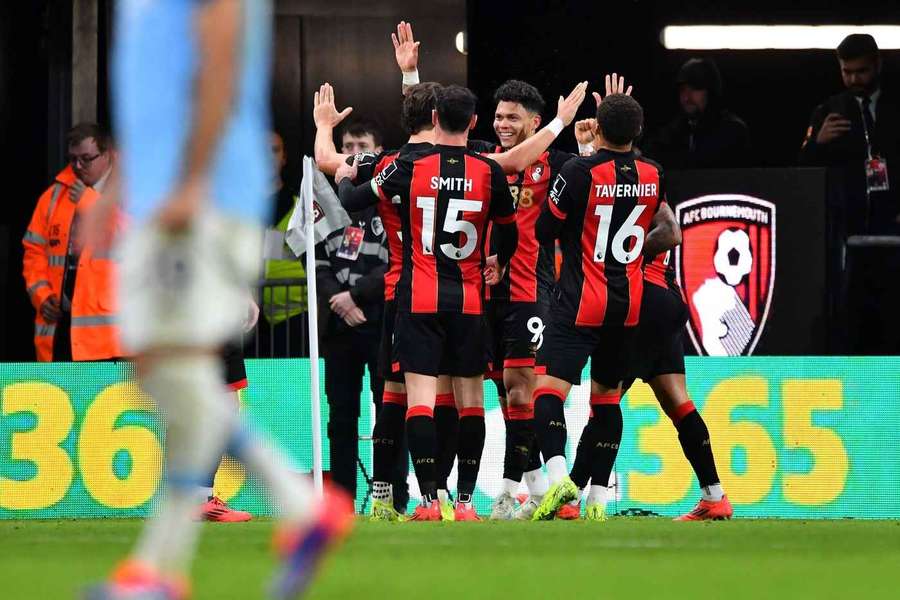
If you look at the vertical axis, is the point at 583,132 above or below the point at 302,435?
above

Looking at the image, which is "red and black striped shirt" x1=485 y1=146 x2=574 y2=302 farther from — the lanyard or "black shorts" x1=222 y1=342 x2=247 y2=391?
the lanyard

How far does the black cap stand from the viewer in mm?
14273

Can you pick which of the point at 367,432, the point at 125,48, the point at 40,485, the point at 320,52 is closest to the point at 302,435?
the point at 367,432

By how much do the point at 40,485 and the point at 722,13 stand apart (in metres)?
6.94

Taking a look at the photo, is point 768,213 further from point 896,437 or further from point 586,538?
point 586,538

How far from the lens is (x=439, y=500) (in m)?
9.68

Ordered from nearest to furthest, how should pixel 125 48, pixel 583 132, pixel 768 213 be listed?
pixel 125 48 → pixel 583 132 → pixel 768 213

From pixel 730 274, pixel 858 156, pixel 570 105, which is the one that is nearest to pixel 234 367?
pixel 570 105

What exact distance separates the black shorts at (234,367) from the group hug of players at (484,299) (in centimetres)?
91

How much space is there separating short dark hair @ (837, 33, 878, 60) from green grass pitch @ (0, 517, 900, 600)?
574cm

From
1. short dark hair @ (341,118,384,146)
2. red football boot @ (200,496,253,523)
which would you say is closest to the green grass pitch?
red football boot @ (200,496,253,523)

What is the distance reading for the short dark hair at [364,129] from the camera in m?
11.4

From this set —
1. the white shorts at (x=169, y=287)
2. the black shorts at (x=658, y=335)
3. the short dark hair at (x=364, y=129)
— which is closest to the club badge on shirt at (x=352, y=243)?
the short dark hair at (x=364, y=129)

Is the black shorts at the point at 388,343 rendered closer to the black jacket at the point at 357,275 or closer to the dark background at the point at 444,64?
the black jacket at the point at 357,275
